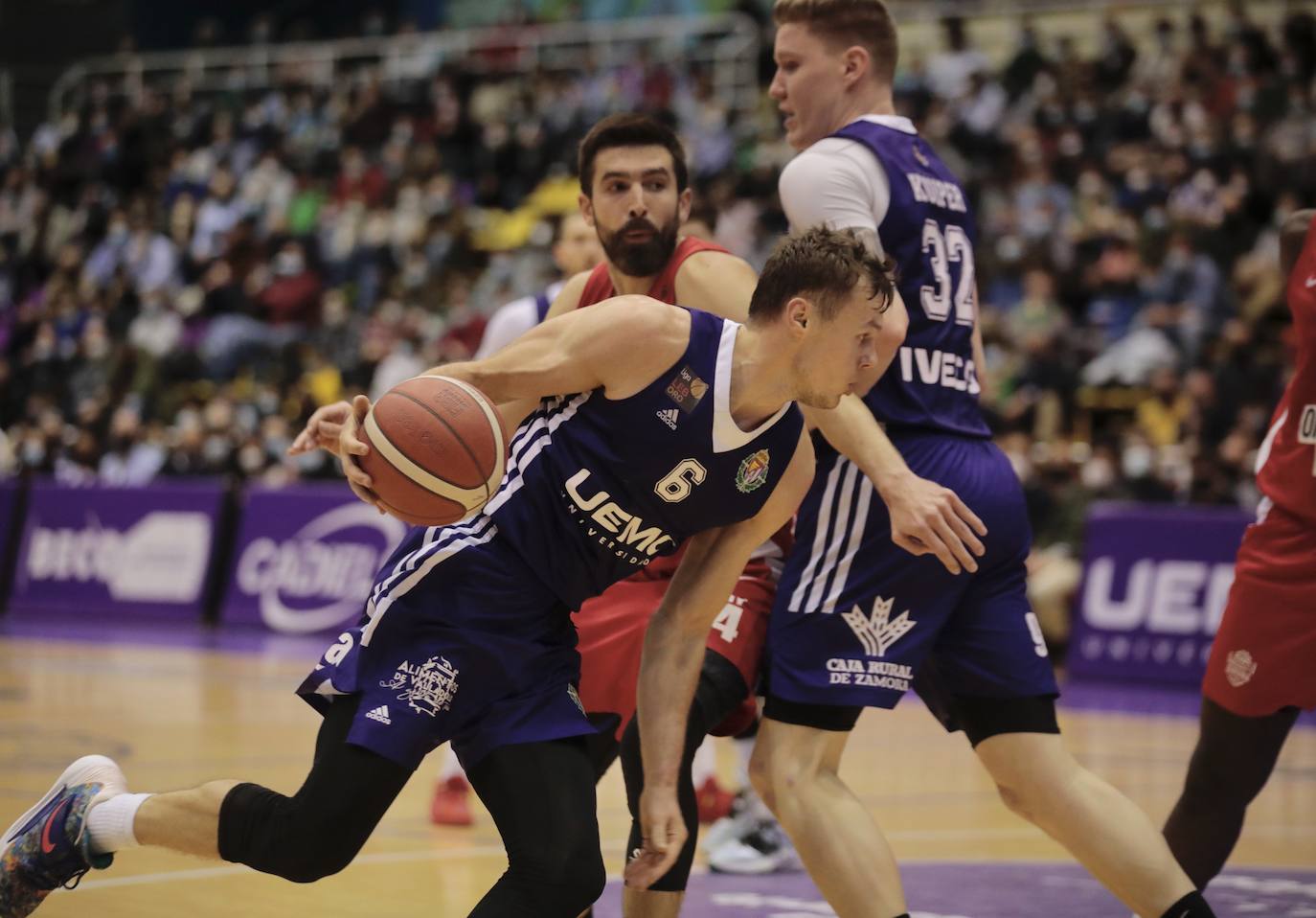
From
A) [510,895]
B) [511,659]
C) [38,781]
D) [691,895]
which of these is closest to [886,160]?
[511,659]

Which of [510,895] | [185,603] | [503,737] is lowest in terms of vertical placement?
[185,603]

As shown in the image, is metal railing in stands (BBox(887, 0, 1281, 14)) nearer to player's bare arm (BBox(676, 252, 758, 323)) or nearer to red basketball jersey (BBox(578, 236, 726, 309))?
red basketball jersey (BBox(578, 236, 726, 309))

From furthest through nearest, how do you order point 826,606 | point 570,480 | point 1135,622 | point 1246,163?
point 1246,163 < point 1135,622 < point 826,606 < point 570,480

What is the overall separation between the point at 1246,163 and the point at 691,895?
38.1ft

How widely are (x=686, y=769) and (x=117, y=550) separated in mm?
12297

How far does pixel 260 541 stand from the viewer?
48.3ft

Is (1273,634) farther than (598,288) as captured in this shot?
No

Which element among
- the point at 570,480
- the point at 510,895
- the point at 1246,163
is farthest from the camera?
the point at 1246,163

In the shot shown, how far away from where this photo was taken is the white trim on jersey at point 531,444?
3.96 metres

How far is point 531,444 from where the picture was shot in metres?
4.01

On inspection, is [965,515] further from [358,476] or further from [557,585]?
[358,476]

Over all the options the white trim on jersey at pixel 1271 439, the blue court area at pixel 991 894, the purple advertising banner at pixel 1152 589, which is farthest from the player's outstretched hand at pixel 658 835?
the purple advertising banner at pixel 1152 589

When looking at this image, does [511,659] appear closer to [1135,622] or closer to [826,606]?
[826,606]

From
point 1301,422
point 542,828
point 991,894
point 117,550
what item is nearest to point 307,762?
point 991,894
